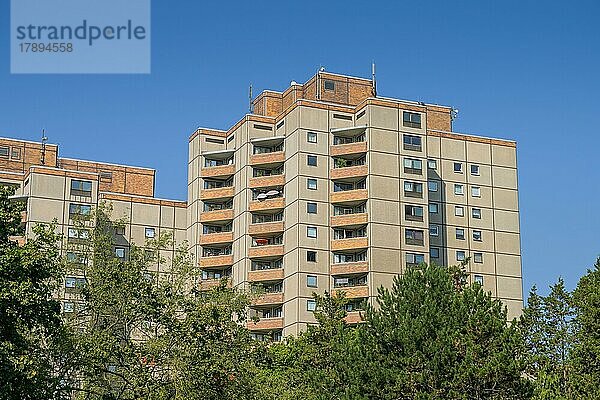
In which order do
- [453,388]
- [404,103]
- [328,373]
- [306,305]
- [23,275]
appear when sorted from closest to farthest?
[23,275] < [453,388] < [328,373] < [306,305] < [404,103]

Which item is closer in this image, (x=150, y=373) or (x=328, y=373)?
(x=150, y=373)

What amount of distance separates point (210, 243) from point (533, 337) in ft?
163

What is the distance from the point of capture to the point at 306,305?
90.9 meters

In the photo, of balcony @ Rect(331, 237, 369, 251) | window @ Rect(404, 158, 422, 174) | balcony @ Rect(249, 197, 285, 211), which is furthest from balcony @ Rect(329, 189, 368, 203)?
balcony @ Rect(249, 197, 285, 211)

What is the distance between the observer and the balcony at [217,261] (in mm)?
98062

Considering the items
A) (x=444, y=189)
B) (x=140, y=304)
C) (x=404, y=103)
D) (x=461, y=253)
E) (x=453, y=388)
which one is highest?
(x=404, y=103)

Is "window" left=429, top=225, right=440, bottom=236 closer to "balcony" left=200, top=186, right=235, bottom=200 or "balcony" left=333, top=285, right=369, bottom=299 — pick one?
"balcony" left=333, top=285, right=369, bottom=299

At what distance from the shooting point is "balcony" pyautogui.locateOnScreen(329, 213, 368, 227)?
91.2 metres

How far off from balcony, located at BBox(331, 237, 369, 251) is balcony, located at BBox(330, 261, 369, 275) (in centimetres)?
140

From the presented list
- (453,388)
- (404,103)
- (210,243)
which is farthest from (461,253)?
(453,388)

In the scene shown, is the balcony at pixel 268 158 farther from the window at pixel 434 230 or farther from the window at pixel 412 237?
the window at pixel 434 230

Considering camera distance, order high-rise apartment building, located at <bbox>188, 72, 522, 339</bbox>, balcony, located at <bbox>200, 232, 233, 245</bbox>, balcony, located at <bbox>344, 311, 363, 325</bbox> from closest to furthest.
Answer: balcony, located at <bbox>344, 311, 363, 325</bbox> < high-rise apartment building, located at <bbox>188, 72, 522, 339</bbox> < balcony, located at <bbox>200, 232, 233, 245</bbox>

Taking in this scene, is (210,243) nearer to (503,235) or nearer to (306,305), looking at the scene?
(306,305)

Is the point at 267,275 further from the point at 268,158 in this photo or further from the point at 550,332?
the point at 550,332
